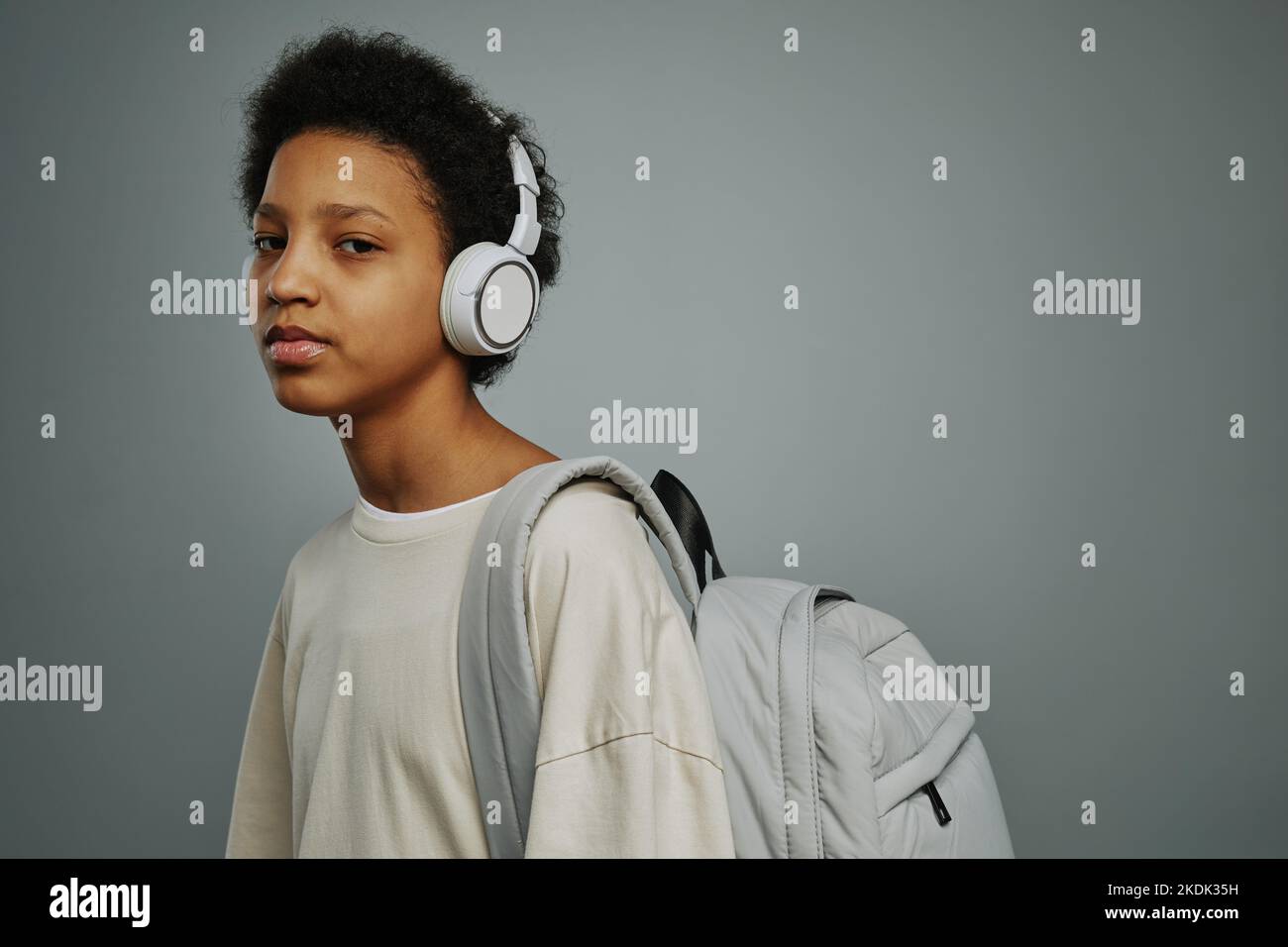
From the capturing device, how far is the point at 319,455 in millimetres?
2074

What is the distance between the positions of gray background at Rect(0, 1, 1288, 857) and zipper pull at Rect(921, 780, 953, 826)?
2.70 ft

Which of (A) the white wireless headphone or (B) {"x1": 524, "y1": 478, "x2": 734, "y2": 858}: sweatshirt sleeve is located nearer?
(B) {"x1": 524, "y1": 478, "x2": 734, "y2": 858}: sweatshirt sleeve

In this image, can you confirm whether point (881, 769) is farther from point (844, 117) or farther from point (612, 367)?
point (844, 117)

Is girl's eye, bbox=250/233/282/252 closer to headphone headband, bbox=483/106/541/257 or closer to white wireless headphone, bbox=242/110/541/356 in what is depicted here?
white wireless headphone, bbox=242/110/541/356

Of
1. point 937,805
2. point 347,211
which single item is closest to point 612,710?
point 937,805

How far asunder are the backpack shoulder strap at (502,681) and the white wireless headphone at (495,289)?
0.63 feet

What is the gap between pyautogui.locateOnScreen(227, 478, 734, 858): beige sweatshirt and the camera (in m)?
1.02

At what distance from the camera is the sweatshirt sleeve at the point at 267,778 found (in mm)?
1356

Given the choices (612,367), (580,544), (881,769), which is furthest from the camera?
(612,367)

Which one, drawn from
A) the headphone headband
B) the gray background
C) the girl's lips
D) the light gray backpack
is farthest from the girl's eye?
the gray background

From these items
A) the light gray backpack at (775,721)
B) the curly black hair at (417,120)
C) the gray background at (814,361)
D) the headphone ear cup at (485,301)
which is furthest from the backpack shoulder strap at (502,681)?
the gray background at (814,361)

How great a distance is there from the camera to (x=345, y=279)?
113cm

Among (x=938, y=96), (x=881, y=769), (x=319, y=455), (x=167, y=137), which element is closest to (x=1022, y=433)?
(x=938, y=96)

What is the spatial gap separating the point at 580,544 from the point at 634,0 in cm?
143
